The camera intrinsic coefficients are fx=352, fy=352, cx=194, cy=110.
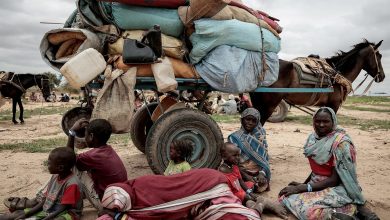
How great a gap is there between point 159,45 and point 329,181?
2.36 metres

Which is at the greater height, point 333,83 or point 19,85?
point 333,83

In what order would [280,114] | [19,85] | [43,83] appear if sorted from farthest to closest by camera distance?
[43,83] < [280,114] < [19,85]

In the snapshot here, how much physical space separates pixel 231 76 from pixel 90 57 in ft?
5.51

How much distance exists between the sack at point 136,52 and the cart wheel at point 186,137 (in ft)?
2.36

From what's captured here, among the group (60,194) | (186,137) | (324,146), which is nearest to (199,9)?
(186,137)

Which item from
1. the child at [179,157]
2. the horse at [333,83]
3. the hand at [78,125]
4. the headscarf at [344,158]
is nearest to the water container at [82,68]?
the hand at [78,125]

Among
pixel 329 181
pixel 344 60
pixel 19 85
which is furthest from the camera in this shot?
pixel 19 85

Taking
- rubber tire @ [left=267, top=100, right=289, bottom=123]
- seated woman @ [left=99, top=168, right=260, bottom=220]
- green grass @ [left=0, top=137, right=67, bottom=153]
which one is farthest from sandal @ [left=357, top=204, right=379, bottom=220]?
rubber tire @ [left=267, top=100, right=289, bottom=123]

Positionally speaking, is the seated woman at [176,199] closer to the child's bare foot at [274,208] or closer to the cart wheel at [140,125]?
the child's bare foot at [274,208]

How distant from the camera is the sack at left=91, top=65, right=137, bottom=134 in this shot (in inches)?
155

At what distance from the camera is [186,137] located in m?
4.38

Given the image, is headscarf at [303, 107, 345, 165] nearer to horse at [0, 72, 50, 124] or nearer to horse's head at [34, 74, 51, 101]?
horse at [0, 72, 50, 124]

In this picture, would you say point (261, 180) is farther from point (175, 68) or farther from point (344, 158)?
point (175, 68)

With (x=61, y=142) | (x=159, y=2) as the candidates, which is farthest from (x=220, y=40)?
(x=61, y=142)
